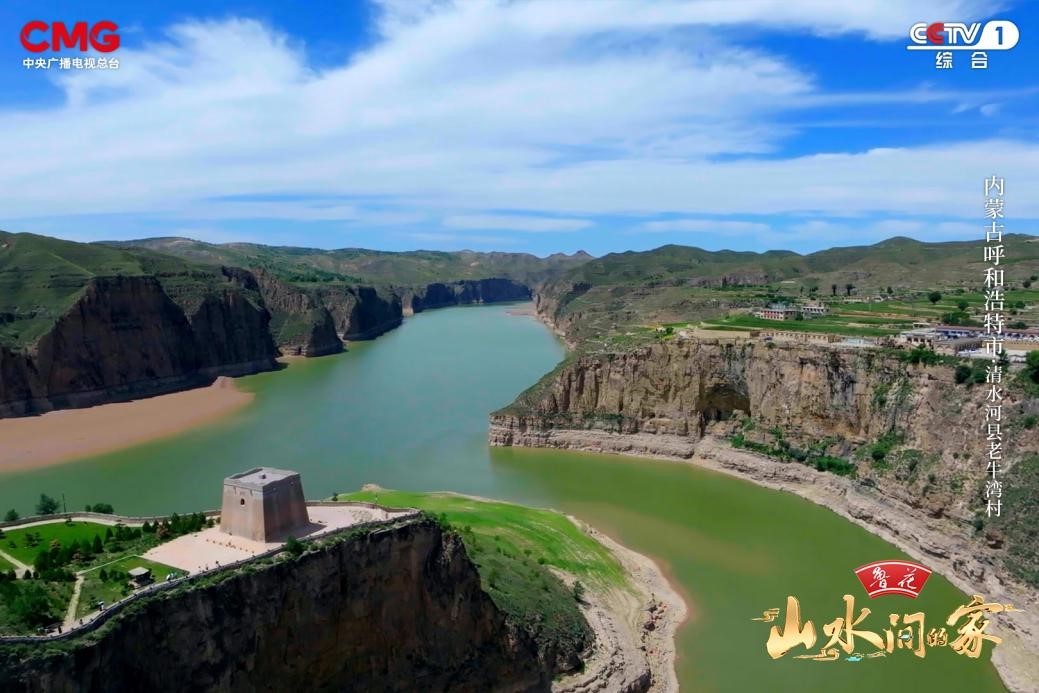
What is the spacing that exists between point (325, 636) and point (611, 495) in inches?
1195

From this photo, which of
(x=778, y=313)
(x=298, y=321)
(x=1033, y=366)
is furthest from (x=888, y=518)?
(x=298, y=321)

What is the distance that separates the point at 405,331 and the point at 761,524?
4733 inches

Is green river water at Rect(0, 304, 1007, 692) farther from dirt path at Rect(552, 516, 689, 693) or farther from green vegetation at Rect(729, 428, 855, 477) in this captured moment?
green vegetation at Rect(729, 428, 855, 477)

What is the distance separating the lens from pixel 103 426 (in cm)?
6912

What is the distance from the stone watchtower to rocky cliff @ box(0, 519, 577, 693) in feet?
6.08

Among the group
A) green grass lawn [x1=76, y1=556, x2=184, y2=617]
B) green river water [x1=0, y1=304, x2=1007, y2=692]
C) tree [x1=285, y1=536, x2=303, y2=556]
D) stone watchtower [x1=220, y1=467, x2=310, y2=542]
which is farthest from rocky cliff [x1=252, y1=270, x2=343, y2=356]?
tree [x1=285, y1=536, x2=303, y2=556]

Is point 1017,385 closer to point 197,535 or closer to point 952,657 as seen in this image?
point 952,657

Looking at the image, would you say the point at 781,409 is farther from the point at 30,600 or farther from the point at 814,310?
the point at 30,600

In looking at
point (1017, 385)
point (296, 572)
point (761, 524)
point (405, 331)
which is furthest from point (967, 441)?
point (405, 331)

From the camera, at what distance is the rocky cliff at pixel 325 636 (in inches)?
665

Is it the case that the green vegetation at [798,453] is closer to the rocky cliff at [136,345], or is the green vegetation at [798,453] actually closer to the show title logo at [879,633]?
the show title logo at [879,633]

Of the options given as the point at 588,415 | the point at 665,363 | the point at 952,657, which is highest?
the point at 665,363

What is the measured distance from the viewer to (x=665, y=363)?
6234 centimetres

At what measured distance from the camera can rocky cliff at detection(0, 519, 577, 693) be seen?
16.9 meters
